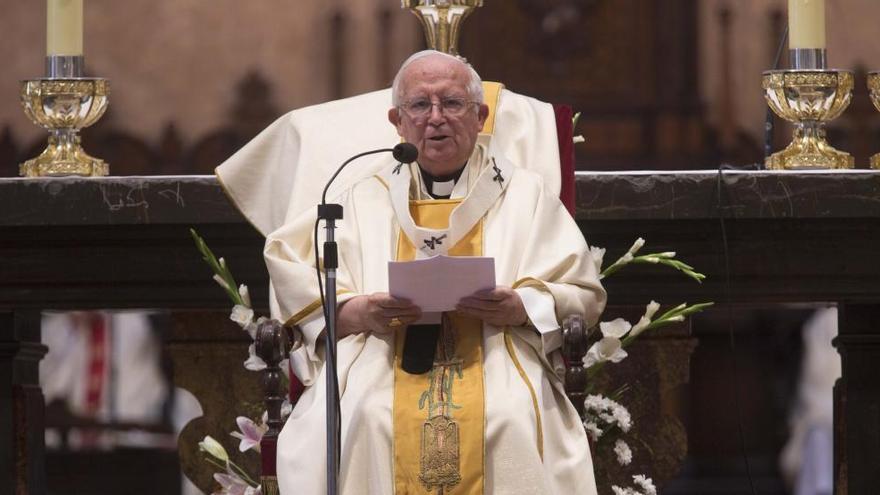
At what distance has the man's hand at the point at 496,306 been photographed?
487cm

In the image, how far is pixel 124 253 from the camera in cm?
584

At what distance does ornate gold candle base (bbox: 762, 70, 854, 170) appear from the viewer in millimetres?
5777

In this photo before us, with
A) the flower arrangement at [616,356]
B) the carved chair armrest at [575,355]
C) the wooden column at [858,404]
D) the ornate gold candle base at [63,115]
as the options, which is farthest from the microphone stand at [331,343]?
the wooden column at [858,404]

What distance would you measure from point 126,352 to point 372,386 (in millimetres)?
5660

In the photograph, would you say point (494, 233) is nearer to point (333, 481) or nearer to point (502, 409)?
point (502, 409)

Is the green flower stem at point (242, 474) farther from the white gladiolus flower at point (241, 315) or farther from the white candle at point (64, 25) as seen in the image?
the white candle at point (64, 25)

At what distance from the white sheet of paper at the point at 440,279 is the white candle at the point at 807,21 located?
1464mm

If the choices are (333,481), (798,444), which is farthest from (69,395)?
(333,481)

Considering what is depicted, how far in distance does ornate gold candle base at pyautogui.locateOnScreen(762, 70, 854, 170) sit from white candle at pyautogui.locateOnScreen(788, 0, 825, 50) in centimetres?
11

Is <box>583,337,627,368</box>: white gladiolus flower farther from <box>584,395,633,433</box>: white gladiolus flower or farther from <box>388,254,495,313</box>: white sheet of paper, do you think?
<box>388,254,495,313</box>: white sheet of paper

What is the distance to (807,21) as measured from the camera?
5840 mm

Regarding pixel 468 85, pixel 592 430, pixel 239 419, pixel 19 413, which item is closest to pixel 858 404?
pixel 592 430

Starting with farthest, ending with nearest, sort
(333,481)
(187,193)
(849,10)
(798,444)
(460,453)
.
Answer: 1. (849,10)
2. (798,444)
3. (187,193)
4. (460,453)
5. (333,481)

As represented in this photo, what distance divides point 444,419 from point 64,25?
1.73m
